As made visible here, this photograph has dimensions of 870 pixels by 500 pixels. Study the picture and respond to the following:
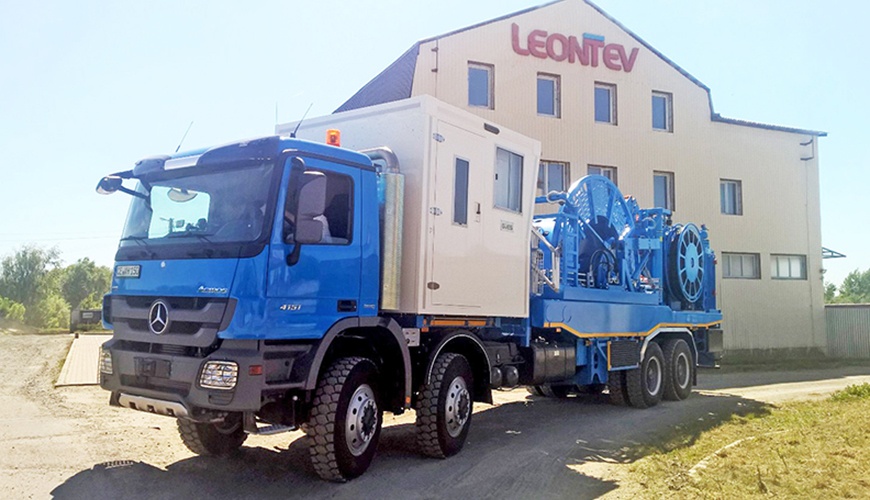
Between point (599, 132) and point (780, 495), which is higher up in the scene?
point (599, 132)

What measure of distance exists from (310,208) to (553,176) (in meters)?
18.3

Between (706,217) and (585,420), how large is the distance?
17.7 m

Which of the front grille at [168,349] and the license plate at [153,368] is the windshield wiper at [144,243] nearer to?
the front grille at [168,349]

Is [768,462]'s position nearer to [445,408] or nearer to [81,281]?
[445,408]

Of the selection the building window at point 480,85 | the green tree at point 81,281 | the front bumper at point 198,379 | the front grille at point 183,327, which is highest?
the building window at point 480,85

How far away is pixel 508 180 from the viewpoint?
8.78 m

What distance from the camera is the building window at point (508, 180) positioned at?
856 centimetres

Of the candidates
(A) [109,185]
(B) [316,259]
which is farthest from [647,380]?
(A) [109,185]

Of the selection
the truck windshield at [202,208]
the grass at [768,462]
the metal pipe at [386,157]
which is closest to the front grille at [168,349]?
the truck windshield at [202,208]

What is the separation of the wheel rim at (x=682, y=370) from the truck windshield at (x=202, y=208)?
9.65 metres

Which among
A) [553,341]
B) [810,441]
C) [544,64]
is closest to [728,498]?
[810,441]

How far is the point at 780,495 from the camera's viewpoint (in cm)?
570

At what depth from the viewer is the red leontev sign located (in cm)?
2309

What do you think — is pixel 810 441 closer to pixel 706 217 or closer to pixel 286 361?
pixel 286 361
